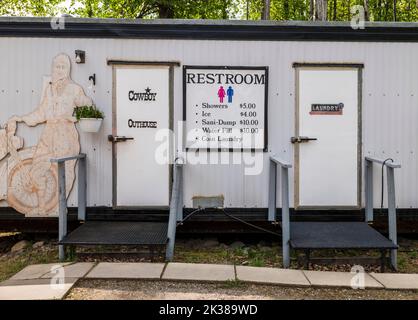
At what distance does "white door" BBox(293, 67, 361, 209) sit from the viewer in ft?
19.1

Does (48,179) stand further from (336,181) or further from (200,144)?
(336,181)

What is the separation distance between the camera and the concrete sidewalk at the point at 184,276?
4.17 meters

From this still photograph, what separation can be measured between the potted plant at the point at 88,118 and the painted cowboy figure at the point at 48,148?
0.58 ft

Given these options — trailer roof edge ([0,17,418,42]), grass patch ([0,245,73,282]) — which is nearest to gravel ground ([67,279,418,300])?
grass patch ([0,245,73,282])

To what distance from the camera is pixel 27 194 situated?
5820 mm

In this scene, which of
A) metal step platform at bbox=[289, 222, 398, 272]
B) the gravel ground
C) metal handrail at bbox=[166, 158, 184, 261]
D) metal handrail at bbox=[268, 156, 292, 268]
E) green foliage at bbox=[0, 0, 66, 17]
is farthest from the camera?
green foliage at bbox=[0, 0, 66, 17]

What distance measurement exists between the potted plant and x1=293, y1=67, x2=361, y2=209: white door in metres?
2.42

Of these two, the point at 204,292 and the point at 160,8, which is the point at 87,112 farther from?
the point at 160,8

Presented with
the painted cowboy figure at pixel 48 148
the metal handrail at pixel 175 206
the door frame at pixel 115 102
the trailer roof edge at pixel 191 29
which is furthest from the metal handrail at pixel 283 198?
the painted cowboy figure at pixel 48 148

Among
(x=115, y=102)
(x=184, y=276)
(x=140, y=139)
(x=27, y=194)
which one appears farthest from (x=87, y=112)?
(x=184, y=276)

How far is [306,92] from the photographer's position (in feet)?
19.1

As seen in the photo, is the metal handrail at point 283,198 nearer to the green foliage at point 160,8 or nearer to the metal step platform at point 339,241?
the metal step platform at point 339,241

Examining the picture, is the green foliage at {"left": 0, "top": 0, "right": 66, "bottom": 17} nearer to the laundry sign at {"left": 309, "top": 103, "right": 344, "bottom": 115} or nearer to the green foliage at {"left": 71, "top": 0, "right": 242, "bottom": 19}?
the green foliage at {"left": 71, "top": 0, "right": 242, "bottom": 19}

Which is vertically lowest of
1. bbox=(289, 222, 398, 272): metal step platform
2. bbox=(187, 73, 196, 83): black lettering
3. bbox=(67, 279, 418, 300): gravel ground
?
bbox=(67, 279, 418, 300): gravel ground
